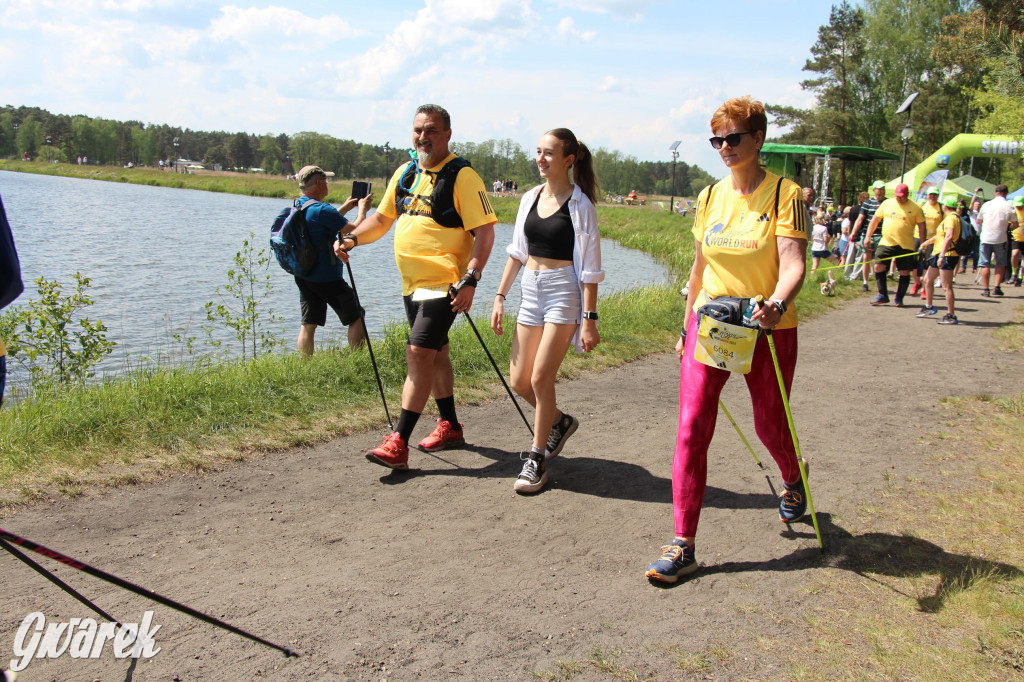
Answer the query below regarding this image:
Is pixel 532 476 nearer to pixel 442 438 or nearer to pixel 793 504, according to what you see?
pixel 442 438

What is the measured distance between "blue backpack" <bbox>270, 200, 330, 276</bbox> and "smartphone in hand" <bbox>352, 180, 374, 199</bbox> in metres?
1.56

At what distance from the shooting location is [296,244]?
283 inches

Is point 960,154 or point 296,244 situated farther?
point 960,154

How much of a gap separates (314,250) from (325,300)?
0.57 metres

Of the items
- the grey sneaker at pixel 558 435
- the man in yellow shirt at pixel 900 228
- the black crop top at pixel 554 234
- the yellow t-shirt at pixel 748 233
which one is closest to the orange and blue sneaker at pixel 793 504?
the yellow t-shirt at pixel 748 233

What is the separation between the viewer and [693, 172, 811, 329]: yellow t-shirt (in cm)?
367

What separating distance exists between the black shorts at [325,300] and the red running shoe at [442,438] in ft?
7.00

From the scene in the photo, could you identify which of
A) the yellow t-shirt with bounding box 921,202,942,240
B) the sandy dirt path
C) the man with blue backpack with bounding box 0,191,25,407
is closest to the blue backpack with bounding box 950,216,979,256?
the yellow t-shirt with bounding box 921,202,942,240

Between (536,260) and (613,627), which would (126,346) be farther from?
(613,627)

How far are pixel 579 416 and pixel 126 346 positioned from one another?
7559 mm

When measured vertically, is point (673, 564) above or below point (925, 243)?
below

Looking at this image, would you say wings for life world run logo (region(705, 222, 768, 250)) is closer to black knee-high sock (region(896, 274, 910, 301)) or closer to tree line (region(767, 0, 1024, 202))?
black knee-high sock (region(896, 274, 910, 301))

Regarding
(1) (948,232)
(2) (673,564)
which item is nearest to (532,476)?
(2) (673,564)

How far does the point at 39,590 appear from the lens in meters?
3.36
